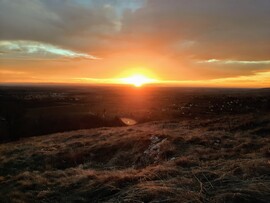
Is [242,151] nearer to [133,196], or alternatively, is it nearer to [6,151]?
[133,196]

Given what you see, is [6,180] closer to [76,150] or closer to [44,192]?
[44,192]

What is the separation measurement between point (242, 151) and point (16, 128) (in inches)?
1108

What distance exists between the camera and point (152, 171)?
8.99m

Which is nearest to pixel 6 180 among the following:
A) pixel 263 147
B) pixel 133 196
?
pixel 133 196

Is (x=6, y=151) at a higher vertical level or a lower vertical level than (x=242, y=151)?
lower

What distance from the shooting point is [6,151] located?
742 inches

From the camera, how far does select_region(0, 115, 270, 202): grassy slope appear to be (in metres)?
6.89

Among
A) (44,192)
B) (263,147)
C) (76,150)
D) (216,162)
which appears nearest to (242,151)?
(263,147)

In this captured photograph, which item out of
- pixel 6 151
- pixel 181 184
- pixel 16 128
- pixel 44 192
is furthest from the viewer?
pixel 16 128

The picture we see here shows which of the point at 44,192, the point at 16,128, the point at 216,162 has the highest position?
the point at 216,162

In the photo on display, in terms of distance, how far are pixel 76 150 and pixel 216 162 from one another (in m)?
9.19

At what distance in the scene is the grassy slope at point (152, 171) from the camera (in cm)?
689

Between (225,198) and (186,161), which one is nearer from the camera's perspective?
(225,198)

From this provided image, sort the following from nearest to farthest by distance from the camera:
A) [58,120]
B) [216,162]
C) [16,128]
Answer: [216,162], [16,128], [58,120]
